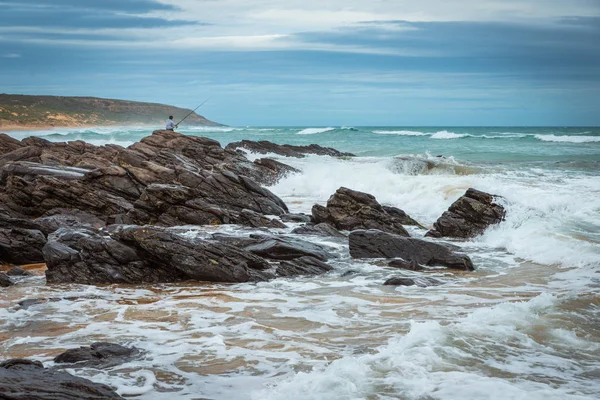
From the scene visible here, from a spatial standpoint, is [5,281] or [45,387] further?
[5,281]

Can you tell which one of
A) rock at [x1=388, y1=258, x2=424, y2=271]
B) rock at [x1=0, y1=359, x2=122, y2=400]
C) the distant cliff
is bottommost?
rock at [x1=388, y1=258, x2=424, y2=271]

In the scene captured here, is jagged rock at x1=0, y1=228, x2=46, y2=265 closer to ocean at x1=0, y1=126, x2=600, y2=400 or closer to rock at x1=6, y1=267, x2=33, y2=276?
rock at x1=6, y1=267, x2=33, y2=276

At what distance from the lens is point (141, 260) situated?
11562 mm

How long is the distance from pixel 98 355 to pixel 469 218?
11377 mm

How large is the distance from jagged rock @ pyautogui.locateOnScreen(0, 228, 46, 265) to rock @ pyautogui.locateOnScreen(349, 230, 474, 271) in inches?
249

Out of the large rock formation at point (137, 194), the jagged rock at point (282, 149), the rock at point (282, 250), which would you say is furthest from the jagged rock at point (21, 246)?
the jagged rock at point (282, 149)

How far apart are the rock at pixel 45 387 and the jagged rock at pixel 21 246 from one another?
7702mm

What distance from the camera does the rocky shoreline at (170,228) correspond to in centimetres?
1135

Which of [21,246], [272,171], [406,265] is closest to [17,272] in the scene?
[21,246]

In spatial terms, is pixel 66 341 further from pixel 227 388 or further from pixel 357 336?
pixel 357 336

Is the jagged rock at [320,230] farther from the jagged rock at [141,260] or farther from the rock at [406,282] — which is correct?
the rock at [406,282]

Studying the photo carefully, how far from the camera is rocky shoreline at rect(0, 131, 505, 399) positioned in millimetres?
11352

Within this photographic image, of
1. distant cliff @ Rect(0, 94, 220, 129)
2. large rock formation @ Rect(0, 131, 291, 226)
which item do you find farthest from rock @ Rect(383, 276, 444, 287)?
distant cliff @ Rect(0, 94, 220, 129)

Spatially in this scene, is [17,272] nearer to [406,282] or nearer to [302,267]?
[302,267]
